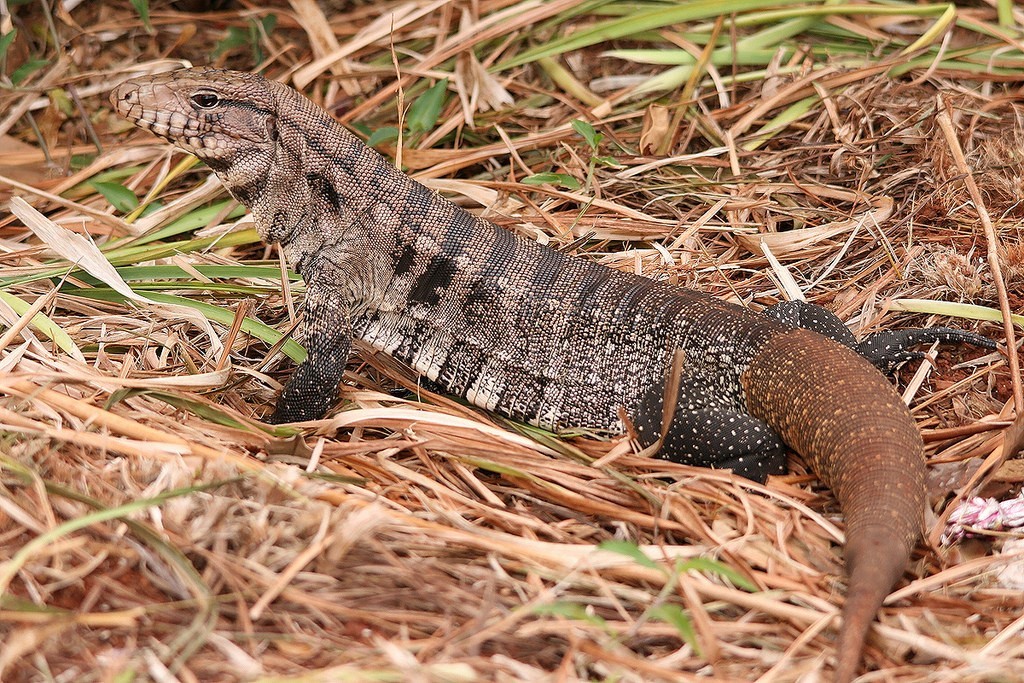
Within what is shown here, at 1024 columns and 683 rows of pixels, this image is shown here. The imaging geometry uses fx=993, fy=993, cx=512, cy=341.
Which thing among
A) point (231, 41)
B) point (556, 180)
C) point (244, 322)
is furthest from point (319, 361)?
point (231, 41)

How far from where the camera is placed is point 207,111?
13.3ft

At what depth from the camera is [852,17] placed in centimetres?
564

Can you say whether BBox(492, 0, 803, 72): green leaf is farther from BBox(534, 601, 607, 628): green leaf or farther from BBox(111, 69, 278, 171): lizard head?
BBox(534, 601, 607, 628): green leaf

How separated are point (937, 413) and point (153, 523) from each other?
286 cm

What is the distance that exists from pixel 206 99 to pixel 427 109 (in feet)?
4.44

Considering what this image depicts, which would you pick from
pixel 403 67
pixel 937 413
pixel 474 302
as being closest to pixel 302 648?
pixel 474 302

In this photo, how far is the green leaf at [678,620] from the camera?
2.49 m

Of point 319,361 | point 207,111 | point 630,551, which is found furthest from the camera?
point 207,111

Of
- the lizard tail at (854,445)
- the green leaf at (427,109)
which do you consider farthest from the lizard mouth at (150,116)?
the lizard tail at (854,445)

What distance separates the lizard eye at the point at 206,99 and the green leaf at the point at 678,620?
2749 mm

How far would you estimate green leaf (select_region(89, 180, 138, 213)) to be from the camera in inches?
185

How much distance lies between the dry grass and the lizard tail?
0.46ft

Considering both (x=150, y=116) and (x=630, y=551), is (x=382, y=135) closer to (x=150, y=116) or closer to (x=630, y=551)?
(x=150, y=116)

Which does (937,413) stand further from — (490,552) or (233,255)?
(233,255)
